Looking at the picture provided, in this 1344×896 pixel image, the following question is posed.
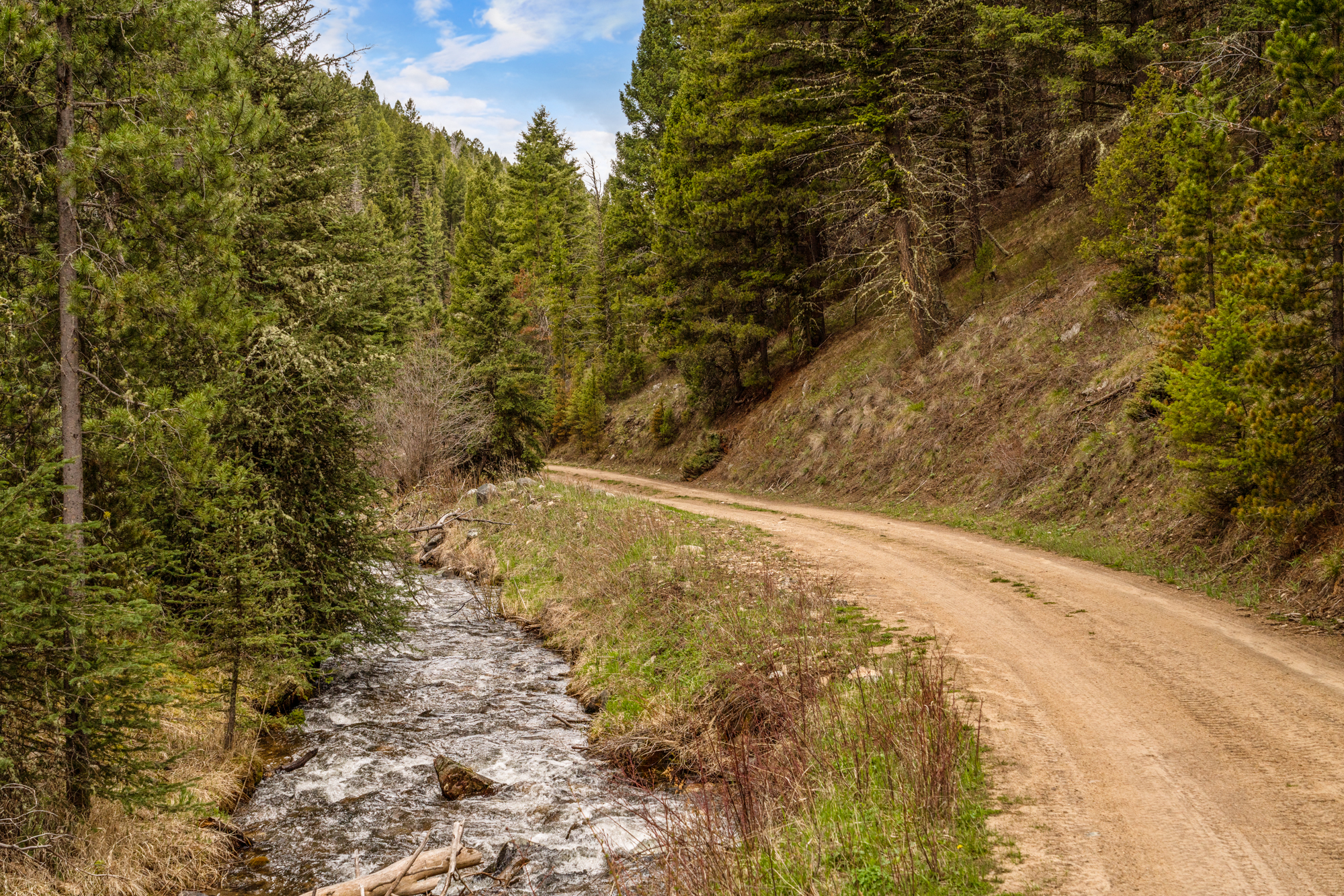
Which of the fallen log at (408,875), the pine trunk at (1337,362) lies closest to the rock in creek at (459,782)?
the fallen log at (408,875)

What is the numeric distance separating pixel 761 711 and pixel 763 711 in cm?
3

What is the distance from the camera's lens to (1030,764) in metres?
6.06

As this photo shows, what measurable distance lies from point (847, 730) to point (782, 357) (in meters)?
27.5

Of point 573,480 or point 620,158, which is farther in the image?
point 620,158

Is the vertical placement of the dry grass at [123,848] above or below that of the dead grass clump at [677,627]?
below

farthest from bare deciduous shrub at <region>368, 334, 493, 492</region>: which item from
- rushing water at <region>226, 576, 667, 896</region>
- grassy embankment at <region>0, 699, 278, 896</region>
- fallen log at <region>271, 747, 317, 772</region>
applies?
grassy embankment at <region>0, 699, 278, 896</region>

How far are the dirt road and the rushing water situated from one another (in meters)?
3.07

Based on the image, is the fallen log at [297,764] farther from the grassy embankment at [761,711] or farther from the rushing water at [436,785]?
the grassy embankment at [761,711]

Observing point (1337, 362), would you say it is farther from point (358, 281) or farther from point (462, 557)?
point (462, 557)

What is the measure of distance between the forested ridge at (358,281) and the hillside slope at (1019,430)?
706 millimetres

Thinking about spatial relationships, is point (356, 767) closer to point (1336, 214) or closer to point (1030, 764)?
point (1030, 764)

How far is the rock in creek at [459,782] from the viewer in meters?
8.35

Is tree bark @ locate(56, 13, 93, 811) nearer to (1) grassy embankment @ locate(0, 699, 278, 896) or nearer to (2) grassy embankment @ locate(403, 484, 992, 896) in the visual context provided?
(1) grassy embankment @ locate(0, 699, 278, 896)

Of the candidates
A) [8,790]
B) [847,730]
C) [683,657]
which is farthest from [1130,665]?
[8,790]
